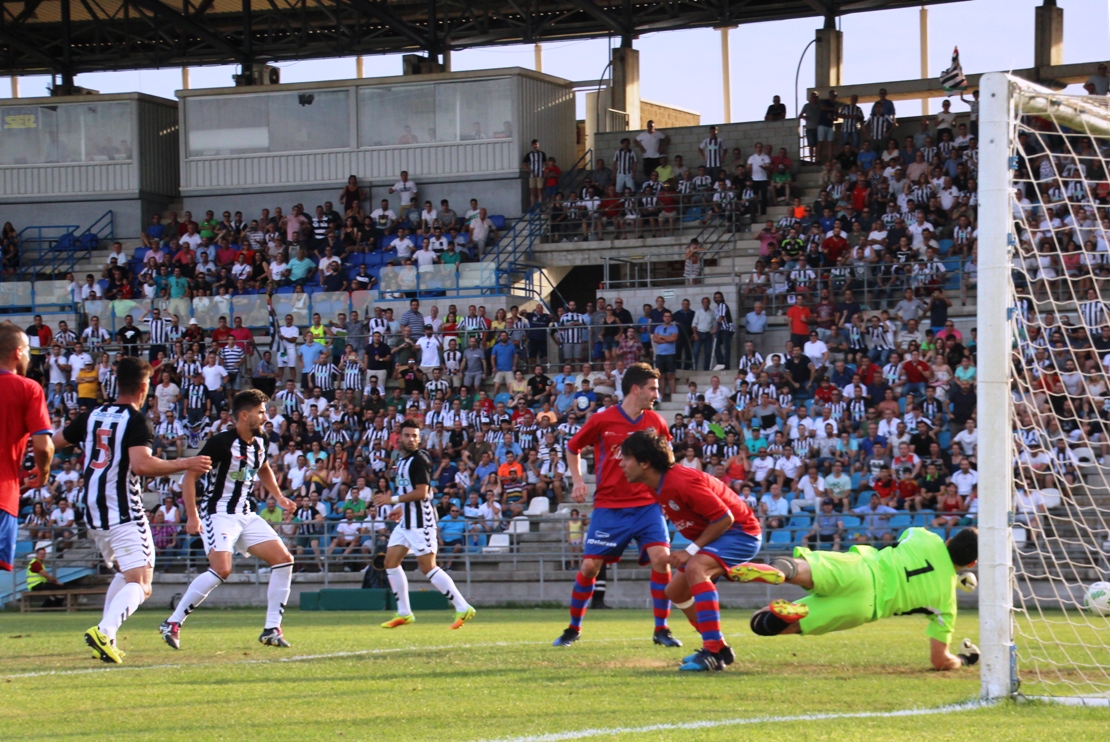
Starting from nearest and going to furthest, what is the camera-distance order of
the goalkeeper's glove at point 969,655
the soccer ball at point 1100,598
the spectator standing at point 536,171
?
the goalkeeper's glove at point 969,655
the soccer ball at point 1100,598
the spectator standing at point 536,171

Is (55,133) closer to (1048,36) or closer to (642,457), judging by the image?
(1048,36)

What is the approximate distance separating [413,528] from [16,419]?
647 cm

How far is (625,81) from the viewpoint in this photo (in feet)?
121

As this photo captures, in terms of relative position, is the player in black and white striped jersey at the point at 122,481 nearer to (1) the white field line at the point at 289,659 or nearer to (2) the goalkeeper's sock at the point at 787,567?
(1) the white field line at the point at 289,659

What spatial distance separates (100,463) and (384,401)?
16578mm

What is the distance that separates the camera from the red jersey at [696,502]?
891 centimetres

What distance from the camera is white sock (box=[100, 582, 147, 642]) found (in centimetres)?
995

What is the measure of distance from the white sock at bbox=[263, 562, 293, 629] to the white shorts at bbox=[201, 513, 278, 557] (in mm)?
317

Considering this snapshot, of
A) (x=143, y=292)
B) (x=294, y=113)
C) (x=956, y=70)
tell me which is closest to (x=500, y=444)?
(x=956, y=70)

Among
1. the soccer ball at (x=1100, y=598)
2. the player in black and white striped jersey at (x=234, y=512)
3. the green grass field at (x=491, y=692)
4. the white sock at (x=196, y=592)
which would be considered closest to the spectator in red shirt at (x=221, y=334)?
the green grass field at (x=491, y=692)

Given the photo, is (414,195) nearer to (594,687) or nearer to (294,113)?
(294,113)

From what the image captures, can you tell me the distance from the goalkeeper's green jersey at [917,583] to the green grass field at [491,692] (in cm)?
39

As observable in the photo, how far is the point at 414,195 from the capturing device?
3378 centimetres

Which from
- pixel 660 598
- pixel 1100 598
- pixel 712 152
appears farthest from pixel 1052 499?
pixel 712 152
